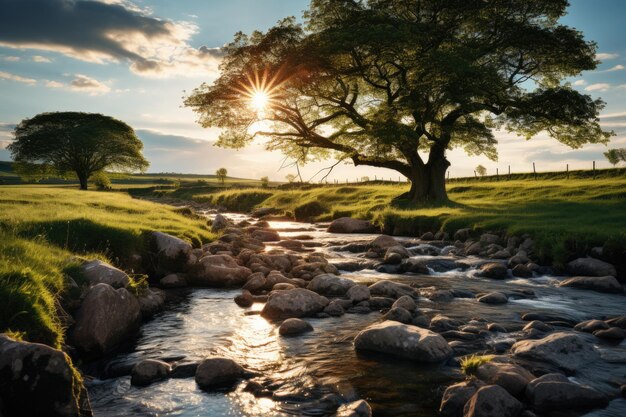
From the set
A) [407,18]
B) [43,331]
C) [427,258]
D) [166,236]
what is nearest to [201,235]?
[166,236]

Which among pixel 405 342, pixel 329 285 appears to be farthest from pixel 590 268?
pixel 405 342

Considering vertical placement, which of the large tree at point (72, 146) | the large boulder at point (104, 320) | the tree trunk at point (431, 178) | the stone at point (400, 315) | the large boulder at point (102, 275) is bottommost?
the stone at point (400, 315)

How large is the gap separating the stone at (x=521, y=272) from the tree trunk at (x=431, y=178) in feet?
69.2

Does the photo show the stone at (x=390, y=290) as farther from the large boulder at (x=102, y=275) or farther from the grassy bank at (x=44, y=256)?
the grassy bank at (x=44, y=256)

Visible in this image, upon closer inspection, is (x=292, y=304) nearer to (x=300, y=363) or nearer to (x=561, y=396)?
(x=300, y=363)

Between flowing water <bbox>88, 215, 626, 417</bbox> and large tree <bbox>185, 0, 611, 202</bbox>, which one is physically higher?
large tree <bbox>185, 0, 611, 202</bbox>

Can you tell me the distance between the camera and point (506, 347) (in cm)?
798

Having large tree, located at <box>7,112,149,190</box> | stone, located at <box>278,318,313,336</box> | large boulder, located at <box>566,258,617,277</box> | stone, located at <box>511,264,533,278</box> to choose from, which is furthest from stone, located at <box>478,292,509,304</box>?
large tree, located at <box>7,112,149,190</box>

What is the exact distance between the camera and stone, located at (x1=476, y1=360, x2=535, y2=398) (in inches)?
240

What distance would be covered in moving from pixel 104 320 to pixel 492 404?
648cm

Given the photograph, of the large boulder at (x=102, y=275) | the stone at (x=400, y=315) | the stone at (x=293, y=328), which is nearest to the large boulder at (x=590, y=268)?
the stone at (x=400, y=315)

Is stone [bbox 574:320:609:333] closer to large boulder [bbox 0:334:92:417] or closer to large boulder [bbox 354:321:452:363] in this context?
large boulder [bbox 354:321:452:363]

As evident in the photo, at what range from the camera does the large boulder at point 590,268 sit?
46.2 feet

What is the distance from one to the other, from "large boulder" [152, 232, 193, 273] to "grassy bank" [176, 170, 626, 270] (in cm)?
1296
